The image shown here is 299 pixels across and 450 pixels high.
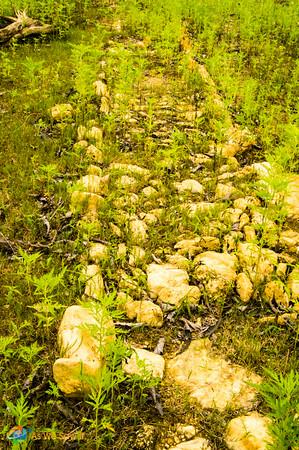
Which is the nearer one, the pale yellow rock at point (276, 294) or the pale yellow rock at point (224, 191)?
the pale yellow rock at point (276, 294)

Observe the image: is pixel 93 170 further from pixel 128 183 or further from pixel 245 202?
pixel 245 202

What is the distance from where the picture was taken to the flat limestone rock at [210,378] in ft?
9.12

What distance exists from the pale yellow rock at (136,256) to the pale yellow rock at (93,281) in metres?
0.32

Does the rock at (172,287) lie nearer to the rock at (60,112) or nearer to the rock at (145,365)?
the rock at (145,365)

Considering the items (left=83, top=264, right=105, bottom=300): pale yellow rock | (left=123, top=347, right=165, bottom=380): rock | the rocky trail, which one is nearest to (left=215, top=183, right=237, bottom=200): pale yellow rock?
the rocky trail

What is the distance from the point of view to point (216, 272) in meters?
3.60

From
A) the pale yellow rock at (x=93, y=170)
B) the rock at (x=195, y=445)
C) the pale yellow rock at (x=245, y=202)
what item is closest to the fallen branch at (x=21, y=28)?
the pale yellow rock at (x=93, y=170)

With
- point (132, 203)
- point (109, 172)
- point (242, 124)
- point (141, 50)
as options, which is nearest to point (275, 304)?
point (132, 203)

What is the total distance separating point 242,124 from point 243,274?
9.32 feet

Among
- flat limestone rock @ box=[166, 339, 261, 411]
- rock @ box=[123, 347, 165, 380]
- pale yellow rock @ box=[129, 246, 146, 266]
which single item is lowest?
flat limestone rock @ box=[166, 339, 261, 411]

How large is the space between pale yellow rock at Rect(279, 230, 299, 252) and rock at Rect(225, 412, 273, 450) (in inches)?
69.1

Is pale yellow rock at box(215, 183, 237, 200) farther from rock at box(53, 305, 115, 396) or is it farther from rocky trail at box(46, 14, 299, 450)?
rock at box(53, 305, 115, 396)

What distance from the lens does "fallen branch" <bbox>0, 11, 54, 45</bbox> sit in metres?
7.92

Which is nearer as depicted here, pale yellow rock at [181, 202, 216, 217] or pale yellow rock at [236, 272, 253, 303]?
pale yellow rock at [236, 272, 253, 303]
